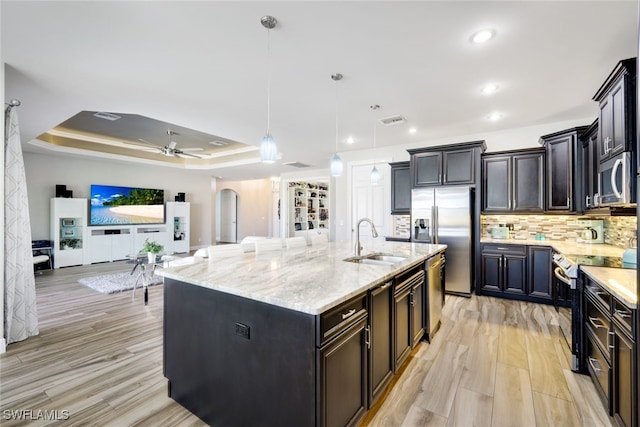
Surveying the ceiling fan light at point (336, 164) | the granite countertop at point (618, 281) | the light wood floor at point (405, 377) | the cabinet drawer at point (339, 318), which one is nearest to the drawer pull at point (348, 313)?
the cabinet drawer at point (339, 318)

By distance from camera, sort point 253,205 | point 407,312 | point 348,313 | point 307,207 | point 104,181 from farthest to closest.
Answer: point 253,205
point 307,207
point 104,181
point 407,312
point 348,313

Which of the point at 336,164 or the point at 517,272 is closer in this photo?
the point at 336,164

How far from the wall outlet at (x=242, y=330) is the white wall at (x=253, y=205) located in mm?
10276

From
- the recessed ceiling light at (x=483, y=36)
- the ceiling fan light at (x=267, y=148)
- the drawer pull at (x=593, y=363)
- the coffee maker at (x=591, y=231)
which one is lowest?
the drawer pull at (x=593, y=363)

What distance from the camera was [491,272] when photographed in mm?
4441

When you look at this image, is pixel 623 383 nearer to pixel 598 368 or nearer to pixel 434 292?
pixel 598 368

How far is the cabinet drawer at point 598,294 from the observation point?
1735 mm

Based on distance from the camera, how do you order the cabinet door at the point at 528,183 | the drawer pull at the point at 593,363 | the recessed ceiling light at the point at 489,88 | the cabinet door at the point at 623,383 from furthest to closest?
the cabinet door at the point at 528,183, the recessed ceiling light at the point at 489,88, the drawer pull at the point at 593,363, the cabinet door at the point at 623,383

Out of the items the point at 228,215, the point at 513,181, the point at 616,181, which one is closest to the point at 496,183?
the point at 513,181

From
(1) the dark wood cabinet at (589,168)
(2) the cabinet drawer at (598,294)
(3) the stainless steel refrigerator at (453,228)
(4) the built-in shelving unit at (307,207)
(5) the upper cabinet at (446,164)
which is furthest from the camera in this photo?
(4) the built-in shelving unit at (307,207)

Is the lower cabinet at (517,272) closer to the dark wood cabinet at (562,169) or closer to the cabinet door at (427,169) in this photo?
the dark wood cabinet at (562,169)

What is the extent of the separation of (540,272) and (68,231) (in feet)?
31.3

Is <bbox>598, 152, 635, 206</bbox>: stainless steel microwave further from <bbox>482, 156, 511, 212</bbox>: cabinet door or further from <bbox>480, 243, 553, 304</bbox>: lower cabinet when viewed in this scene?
<bbox>482, 156, 511, 212</bbox>: cabinet door

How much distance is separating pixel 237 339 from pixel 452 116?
4.15m
